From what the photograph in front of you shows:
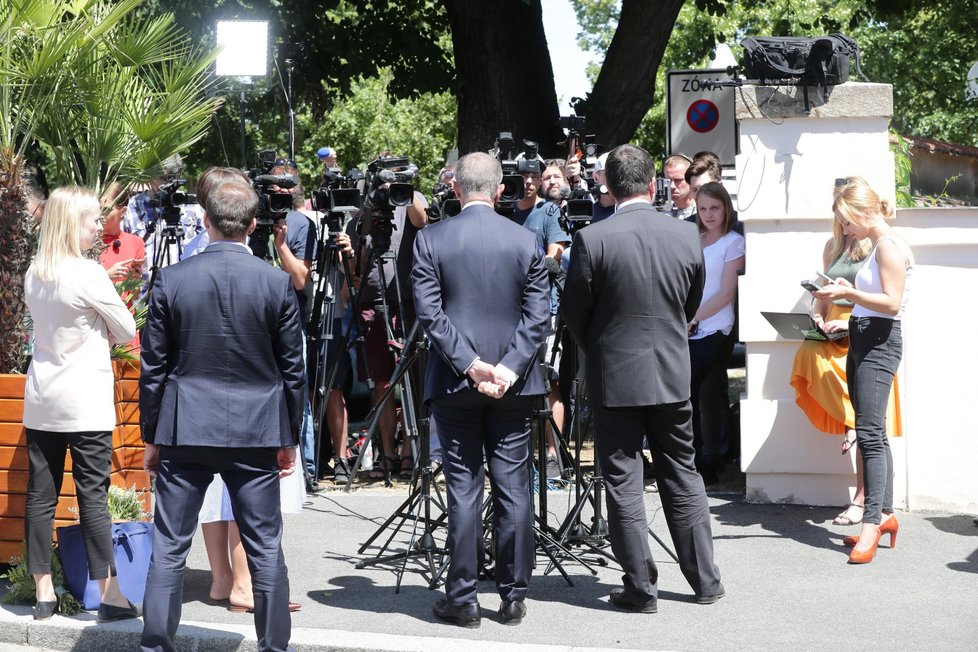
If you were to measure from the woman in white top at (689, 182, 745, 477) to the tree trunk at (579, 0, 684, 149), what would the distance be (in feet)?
15.2

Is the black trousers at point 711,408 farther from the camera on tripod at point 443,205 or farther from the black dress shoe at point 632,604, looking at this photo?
the black dress shoe at point 632,604

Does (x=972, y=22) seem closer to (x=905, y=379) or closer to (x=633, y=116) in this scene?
(x=633, y=116)

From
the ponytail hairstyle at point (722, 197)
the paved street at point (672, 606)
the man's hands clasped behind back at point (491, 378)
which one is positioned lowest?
the paved street at point (672, 606)

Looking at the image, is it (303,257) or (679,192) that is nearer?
(303,257)

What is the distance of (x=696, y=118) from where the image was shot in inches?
461

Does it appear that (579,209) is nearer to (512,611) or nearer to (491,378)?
(491,378)

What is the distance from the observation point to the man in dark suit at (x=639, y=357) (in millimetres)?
5301

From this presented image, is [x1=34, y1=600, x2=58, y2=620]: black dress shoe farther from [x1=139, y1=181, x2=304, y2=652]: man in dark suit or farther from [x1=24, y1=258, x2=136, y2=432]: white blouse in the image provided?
[x1=139, y1=181, x2=304, y2=652]: man in dark suit

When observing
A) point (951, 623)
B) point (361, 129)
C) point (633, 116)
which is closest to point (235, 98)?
point (633, 116)

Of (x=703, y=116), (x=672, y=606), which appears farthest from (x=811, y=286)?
(x=703, y=116)

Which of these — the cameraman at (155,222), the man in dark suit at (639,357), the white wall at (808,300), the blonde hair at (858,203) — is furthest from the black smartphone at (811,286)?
the cameraman at (155,222)

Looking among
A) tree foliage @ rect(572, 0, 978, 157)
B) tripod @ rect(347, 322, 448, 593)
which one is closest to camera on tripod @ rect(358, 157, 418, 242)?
tripod @ rect(347, 322, 448, 593)

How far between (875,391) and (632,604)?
5.94ft

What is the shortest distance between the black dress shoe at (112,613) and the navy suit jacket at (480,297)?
1.65 meters
